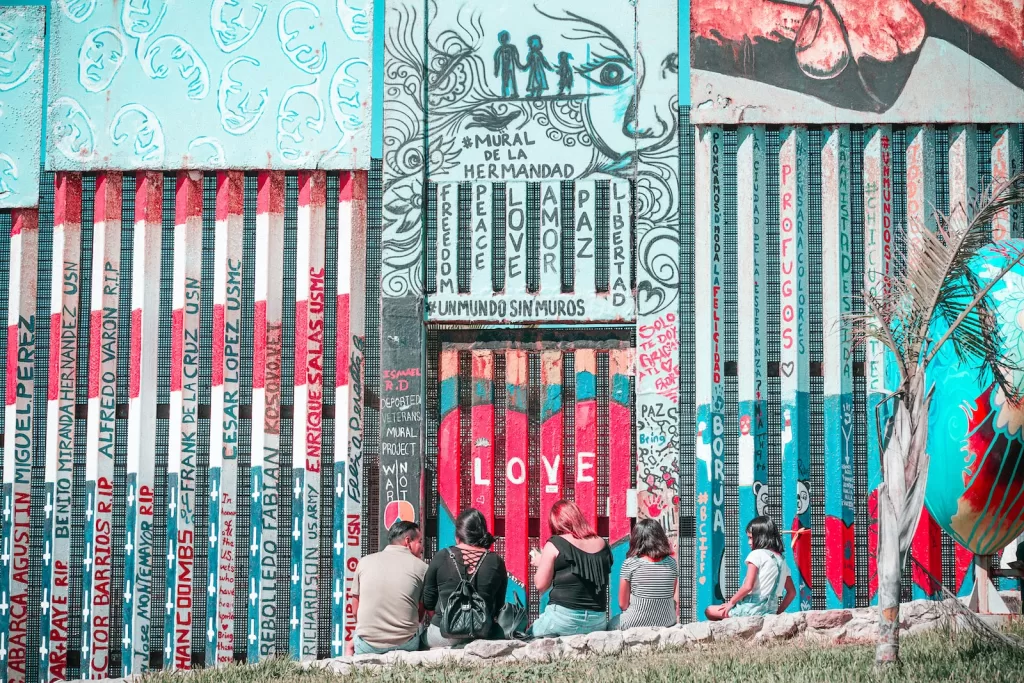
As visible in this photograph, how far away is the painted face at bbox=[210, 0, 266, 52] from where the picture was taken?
35.9ft

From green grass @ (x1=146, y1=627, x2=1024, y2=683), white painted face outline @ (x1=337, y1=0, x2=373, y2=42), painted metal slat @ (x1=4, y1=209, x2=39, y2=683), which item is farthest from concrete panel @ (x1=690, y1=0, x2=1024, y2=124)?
painted metal slat @ (x1=4, y1=209, x2=39, y2=683)

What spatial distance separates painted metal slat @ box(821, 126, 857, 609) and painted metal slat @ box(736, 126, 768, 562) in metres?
0.55

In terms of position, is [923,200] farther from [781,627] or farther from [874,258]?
[781,627]

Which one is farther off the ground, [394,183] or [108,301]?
[394,183]

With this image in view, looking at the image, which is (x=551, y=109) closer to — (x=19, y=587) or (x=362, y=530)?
Result: (x=362, y=530)

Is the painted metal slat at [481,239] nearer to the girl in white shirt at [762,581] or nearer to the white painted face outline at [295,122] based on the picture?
the white painted face outline at [295,122]

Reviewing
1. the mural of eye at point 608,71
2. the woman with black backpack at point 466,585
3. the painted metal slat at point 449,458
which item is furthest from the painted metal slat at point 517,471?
the mural of eye at point 608,71

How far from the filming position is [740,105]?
10.6 m

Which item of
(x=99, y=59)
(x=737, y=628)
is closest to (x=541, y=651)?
(x=737, y=628)

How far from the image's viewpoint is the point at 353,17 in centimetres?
1083

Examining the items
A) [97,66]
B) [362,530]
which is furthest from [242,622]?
[97,66]

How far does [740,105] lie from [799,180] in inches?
34.4

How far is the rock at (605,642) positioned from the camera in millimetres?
8750

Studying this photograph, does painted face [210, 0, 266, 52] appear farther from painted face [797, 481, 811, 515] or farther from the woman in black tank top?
painted face [797, 481, 811, 515]
